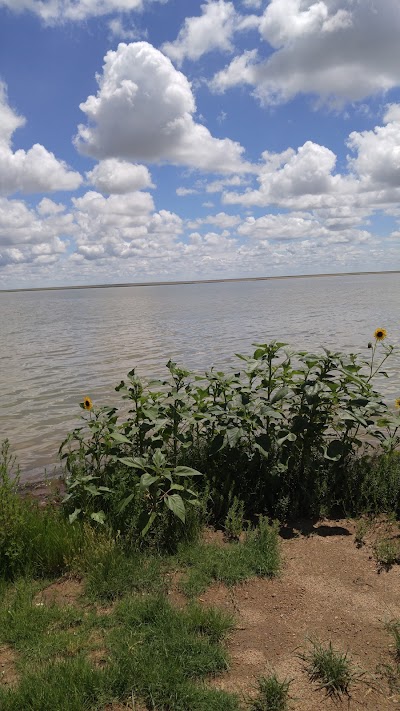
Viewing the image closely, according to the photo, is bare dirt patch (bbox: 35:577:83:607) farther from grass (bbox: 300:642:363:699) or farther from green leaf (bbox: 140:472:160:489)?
grass (bbox: 300:642:363:699)

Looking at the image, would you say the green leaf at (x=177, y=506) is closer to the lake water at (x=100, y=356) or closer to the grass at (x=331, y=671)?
the grass at (x=331, y=671)

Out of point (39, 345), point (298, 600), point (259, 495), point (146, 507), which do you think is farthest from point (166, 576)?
point (39, 345)

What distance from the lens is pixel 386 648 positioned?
128 inches

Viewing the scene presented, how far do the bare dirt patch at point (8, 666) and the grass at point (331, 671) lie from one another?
6.09ft

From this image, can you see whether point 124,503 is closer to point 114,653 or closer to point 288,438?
point 114,653

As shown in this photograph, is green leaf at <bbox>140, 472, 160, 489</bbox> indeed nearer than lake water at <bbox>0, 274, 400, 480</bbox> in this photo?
Yes

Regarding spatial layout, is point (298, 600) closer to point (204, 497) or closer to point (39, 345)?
point (204, 497)

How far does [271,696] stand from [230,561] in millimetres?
1421

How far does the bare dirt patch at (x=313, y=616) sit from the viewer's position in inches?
118

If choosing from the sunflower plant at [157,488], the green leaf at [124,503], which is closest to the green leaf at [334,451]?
the sunflower plant at [157,488]

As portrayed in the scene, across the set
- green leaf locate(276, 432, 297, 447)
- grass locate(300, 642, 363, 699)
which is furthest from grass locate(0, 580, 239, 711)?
green leaf locate(276, 432, 297, 447)

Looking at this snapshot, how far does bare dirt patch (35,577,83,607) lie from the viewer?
3.94 m

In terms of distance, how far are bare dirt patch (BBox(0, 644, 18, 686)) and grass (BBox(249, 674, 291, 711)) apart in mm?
1507

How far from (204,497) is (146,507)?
59cm
